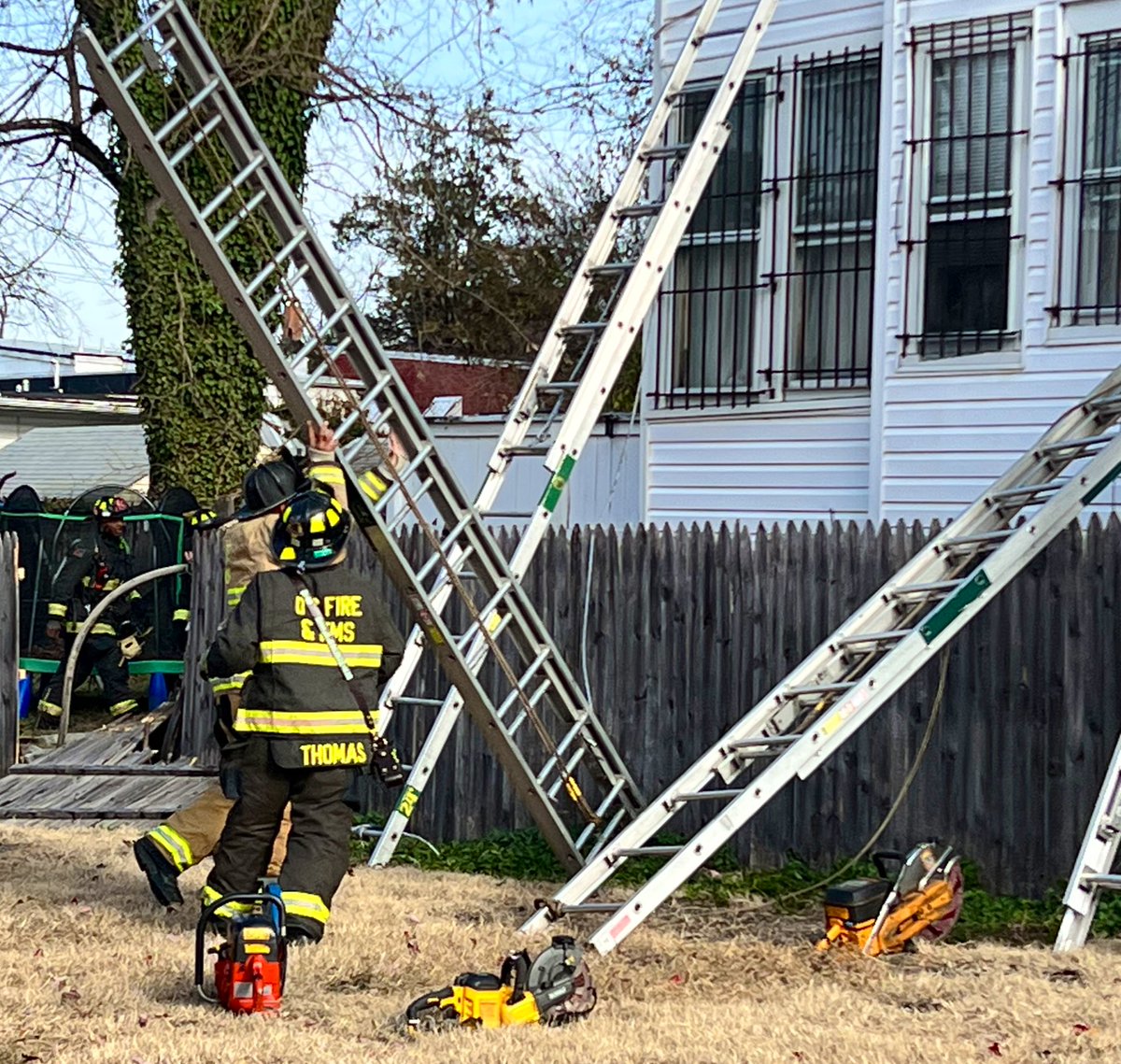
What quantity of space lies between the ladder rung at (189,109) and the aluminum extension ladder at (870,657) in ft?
11.7

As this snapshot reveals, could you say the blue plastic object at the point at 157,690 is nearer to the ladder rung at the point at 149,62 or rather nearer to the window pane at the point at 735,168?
the window pane at the point at 735,168

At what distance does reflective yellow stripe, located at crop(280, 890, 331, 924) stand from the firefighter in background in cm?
855

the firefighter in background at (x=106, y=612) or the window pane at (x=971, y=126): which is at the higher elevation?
the window pane at (x=971, y=126)

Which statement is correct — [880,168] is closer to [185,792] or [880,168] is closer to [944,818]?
[944,818]

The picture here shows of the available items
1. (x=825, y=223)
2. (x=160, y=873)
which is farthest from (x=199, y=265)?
(x=160, y=873)

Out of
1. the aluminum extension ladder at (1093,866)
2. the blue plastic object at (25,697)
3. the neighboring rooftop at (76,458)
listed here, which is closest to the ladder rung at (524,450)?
the aluminum extension ladder at (1093,866)

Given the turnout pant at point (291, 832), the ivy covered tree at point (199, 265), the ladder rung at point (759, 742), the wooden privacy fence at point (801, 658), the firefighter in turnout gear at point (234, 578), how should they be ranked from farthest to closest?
1. the ivy covered tree at point (199, 265)
2. the wooden privacy fence at point (801, 658)
3. the firefighter in turnout gear at point (234, 578)
4. the ladder rung at point (759, 742)
5. the turnout pant at point (291, 832)

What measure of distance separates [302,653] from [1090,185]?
5962mm

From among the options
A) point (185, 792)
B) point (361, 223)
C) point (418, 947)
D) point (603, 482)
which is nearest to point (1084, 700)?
point (418, 947)

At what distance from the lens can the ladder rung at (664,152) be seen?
1052cm

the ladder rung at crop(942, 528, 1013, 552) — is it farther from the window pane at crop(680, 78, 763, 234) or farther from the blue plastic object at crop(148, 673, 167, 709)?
the blue plastic object at crop(148, 673, 167, 709)

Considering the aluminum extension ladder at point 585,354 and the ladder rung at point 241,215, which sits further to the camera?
the aluminum extension ladder at point 585,354

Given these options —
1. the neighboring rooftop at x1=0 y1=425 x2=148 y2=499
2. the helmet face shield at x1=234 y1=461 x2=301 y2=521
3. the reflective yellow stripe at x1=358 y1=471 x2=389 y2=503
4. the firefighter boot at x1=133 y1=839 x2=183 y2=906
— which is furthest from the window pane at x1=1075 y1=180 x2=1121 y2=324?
the neighboring rooftop at x1=0 y1=425 x2=148 y2=499

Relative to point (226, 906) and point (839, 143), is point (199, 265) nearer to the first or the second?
point (839, 143)
